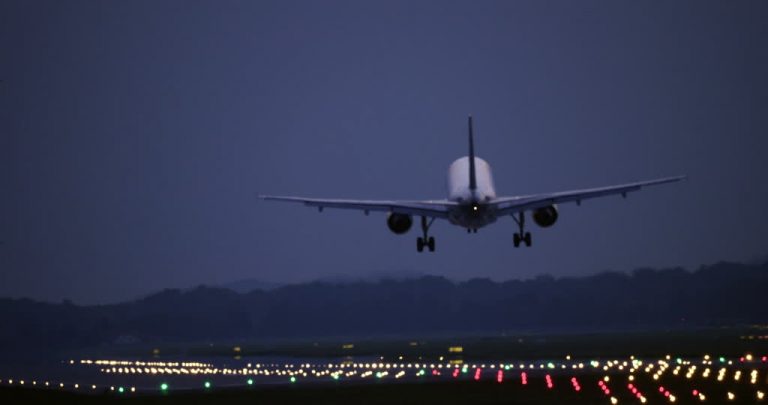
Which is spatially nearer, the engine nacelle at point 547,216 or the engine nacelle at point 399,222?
the engine nacelle at point 547,216

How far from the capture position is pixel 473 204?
6975cm

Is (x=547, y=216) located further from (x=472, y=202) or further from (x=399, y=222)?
(x=399, y=222)

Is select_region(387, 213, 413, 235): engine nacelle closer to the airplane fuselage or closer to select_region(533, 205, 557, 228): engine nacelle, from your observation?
the airplane fuselage

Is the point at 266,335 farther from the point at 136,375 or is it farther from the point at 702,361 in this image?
the point at 702,361

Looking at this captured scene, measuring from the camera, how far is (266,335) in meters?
157

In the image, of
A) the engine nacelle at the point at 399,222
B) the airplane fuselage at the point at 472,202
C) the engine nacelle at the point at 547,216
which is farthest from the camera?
the engine nacelle at the point at 399,222

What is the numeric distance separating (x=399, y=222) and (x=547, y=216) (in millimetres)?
8472

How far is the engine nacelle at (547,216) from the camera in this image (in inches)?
2876

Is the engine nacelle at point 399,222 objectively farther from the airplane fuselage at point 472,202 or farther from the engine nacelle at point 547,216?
the engine nacelle at point 547,216

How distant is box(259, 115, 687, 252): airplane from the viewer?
70375 millimetres

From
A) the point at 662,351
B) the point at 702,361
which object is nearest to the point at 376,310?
the point at 662,351

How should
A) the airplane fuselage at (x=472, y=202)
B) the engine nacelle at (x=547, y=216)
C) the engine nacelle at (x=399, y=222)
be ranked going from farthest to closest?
1. the engine nacelle at (x=399, y=222)
2. the engine nacelle at (x=547, y=216)
3. the airplane fuselage at (x=472, y=202)

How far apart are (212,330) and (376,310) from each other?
2913 centimetres

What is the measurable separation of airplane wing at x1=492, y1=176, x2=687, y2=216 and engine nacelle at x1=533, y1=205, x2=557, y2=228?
0.35m
